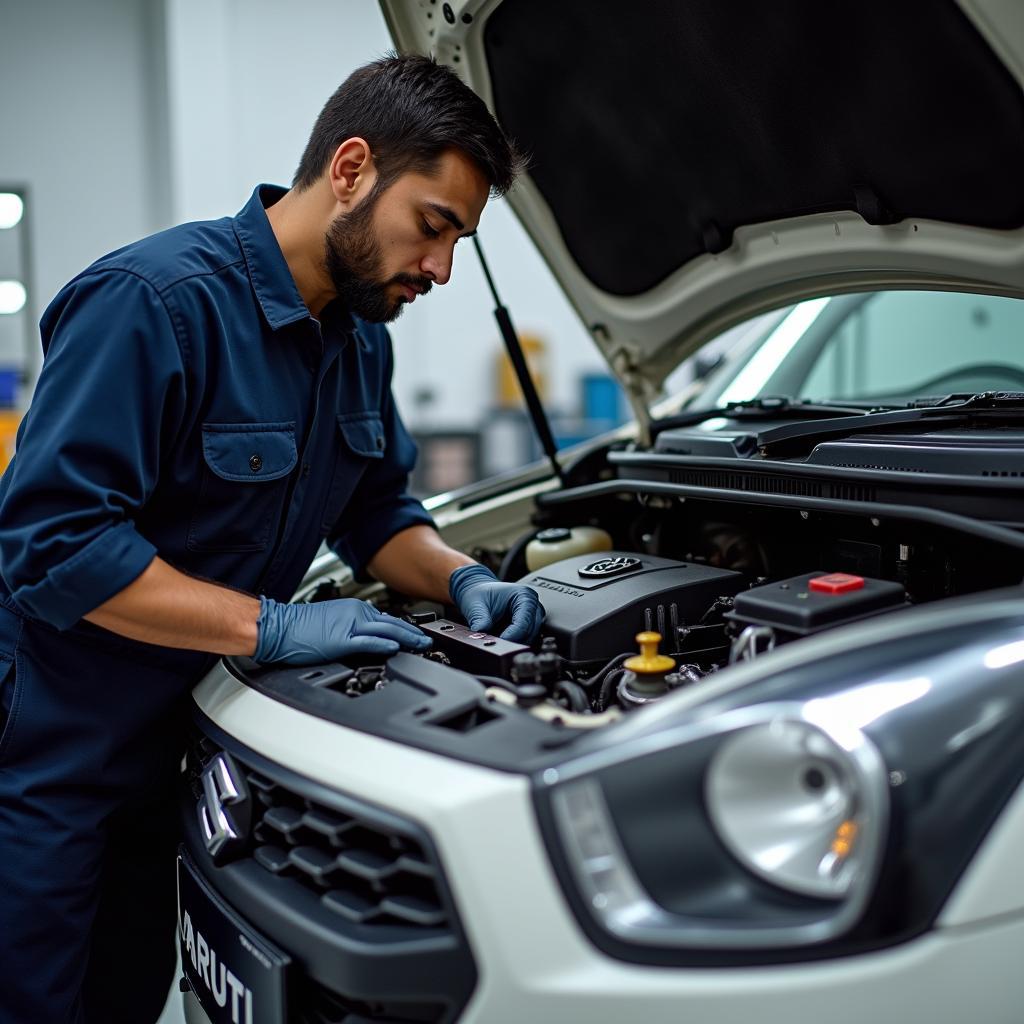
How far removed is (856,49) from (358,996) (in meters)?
1.35

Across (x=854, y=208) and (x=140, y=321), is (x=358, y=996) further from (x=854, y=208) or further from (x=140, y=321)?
(x=854, y=208)

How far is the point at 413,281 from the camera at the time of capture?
4.99 ft

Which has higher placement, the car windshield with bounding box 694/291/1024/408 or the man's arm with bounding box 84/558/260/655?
the car windshield with bounding box 694/291/1024/408

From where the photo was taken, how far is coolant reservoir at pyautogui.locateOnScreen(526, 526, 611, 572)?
182cm

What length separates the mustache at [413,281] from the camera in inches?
58.9

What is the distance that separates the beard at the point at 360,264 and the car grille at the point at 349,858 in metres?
0.74

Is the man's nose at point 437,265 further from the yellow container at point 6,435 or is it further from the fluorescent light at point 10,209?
the fluorescent light at point 10,209

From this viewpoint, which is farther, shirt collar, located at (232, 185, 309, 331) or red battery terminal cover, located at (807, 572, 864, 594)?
shirt collar, located at (232, 185, 309, 331)

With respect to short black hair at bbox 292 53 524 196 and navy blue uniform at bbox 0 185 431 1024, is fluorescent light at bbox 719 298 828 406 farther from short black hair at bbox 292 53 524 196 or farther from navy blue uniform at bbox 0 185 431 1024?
navy blue uniform at bbox 0 185 431 1024

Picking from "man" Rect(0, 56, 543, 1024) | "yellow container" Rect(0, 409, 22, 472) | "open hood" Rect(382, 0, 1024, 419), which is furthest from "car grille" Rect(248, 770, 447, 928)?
"yellow container" Rect(0, 409, 22, 472)

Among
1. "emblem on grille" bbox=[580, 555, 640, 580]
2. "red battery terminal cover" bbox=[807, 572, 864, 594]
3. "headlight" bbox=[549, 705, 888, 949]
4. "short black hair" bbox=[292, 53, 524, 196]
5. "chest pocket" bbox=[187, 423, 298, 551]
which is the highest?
"short black hair" bbox=[292, 53, 524, 196]

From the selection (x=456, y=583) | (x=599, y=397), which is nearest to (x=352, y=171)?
(x=456, y=583)

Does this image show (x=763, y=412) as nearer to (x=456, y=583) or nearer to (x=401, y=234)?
(x=456, y=583)

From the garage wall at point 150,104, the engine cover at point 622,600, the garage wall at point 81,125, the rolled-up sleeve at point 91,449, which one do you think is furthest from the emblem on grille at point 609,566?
the garage wall at point 81,125
